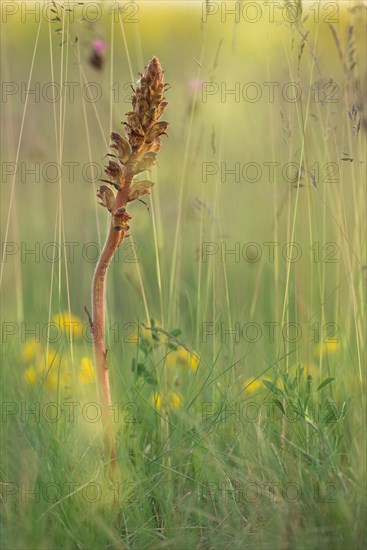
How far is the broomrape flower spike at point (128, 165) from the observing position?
5.60 feet

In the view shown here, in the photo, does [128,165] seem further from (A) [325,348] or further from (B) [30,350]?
(B) [30,350]

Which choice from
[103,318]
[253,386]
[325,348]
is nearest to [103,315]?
[103,318]

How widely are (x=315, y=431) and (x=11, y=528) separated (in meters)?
0.63

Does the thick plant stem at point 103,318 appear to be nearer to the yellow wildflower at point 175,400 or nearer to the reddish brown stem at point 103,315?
the reddish brown stem at point 103,315

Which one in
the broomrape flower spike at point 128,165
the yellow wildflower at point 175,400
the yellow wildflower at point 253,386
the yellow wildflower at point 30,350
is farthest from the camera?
the yellow wildflower at point 30,350

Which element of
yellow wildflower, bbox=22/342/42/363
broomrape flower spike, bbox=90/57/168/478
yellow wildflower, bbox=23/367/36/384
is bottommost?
yellow wildflower, bbox=23/367/36/384

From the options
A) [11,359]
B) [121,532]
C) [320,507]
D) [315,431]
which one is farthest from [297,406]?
[11,359]

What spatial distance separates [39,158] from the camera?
3.54 metres

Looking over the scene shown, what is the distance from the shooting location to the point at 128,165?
1.74 meters

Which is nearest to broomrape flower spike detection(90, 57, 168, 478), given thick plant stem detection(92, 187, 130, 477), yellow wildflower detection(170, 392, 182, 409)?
thick plant stem detection(92, 187, 130, 477)

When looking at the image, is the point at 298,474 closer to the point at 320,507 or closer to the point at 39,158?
the point at 320,507

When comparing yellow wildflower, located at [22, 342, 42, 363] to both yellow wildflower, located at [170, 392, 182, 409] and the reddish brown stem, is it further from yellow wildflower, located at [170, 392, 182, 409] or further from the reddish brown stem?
the reddish brown stem

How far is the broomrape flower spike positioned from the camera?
5.60ft

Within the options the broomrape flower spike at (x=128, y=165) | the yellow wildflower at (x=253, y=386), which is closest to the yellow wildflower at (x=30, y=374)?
the yellow wildflower at (x=253, y=386)
